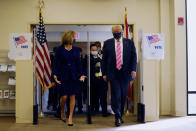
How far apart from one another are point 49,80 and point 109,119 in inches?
55.8

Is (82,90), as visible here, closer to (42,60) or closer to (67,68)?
(42,60)

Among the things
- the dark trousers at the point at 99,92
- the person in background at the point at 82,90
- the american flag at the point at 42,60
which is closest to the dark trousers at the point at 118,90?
the dark trousers at the point at 99,92

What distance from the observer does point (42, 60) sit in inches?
212

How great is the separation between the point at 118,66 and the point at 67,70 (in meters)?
0.81

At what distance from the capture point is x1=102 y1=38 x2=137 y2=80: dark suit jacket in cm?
446

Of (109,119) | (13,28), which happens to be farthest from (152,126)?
(13,28)

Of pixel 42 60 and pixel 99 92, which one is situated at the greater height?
pixel 42 60

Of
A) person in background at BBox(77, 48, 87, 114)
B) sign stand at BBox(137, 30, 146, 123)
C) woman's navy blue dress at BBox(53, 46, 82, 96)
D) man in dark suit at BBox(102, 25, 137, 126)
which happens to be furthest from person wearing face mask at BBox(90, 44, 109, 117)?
woman's navy blue dress at BBox(53, 46, 82, 96)

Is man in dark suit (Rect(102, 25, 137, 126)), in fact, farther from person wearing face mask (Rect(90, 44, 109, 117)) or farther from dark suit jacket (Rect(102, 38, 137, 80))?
person wearing face mask (Rect(90, 44, 109, 117))

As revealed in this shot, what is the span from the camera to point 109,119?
5.21m

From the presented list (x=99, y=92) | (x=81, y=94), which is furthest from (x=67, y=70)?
(x=81, y=94)

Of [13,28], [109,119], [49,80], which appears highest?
[13,28]

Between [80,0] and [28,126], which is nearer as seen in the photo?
[28,126]

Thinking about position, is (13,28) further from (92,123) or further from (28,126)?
(92,123)
